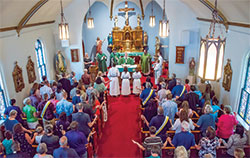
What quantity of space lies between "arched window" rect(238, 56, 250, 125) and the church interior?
35 mm

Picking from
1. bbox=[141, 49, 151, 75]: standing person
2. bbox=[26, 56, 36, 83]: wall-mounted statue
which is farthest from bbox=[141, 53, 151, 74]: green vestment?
bbox=[26, 56, 36, 83]: wall-mounted statue

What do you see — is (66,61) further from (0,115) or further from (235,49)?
(235,49)

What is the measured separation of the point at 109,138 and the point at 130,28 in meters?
11.9

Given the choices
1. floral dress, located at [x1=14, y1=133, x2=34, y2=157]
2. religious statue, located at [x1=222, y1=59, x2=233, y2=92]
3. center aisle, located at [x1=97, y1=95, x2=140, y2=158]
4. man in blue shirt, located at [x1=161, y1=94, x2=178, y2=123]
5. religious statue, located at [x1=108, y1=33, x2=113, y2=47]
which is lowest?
center aisle, located at [x1=97, y1=95, x2=140, y2=158]

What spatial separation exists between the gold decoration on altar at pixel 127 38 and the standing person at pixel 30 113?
11.8m

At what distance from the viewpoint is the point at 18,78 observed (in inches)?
341

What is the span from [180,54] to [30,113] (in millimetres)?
8910

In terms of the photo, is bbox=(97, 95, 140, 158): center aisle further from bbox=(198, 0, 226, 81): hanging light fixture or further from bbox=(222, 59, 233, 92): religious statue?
bbox=(198, 0, 226, 81): hanging light fixture

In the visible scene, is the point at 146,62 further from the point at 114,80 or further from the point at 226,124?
the point at 226,124

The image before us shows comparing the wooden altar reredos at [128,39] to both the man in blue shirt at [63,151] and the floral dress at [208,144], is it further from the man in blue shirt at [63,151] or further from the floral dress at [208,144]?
the man in blue shirt at [63,151]

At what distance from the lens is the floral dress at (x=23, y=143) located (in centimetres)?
529

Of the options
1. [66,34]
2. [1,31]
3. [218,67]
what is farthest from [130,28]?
[218,67]

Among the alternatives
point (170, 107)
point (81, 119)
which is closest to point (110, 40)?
point (170, 107)

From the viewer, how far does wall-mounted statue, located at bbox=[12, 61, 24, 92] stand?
8355mm
